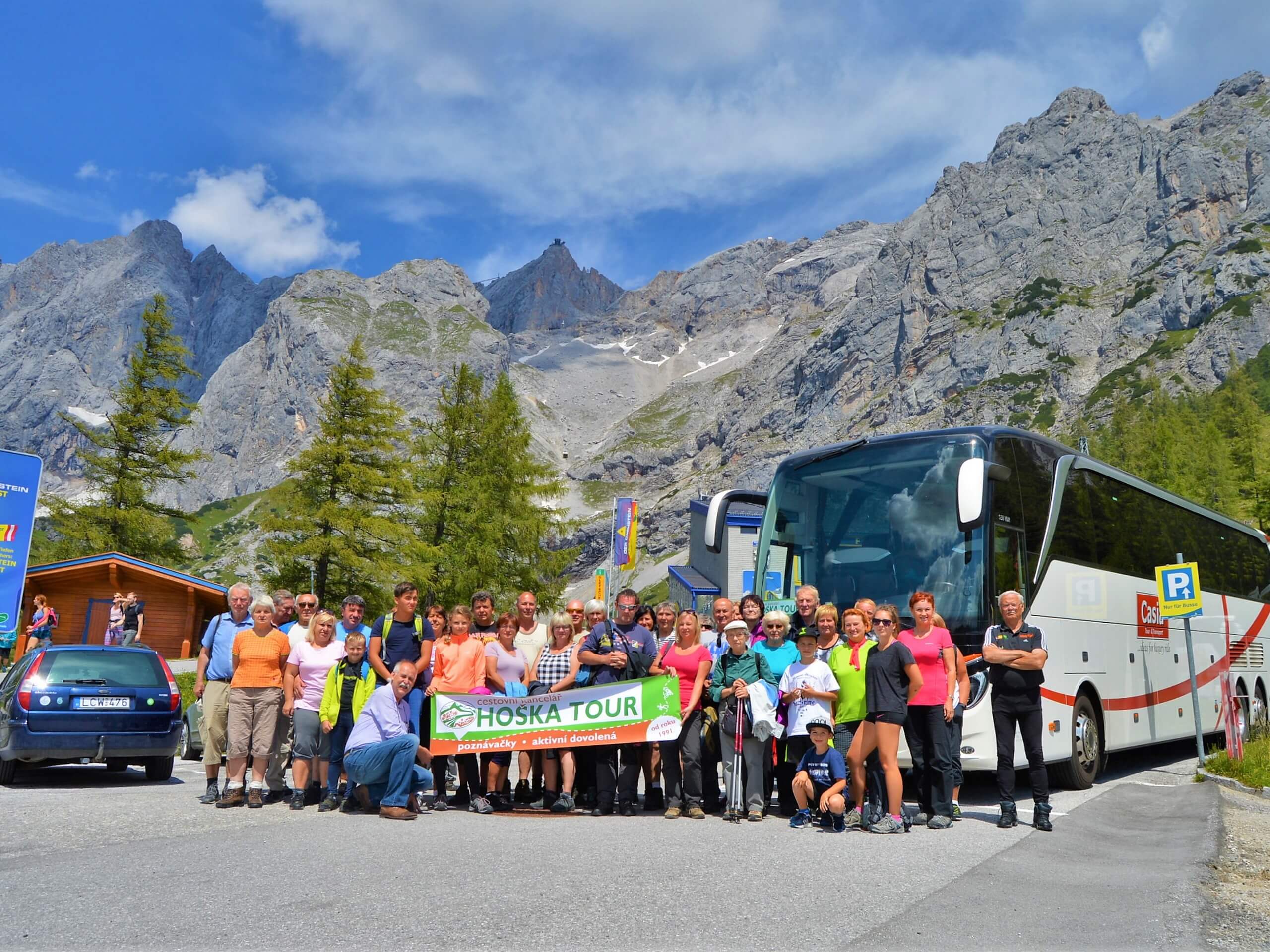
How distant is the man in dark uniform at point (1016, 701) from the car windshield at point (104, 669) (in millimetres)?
9074

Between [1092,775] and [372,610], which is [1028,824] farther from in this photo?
[372,610]

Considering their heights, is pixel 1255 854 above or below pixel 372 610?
below

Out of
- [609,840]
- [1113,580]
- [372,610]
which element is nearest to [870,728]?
[609,840]

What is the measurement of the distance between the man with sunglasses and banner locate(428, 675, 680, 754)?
183 millimetres

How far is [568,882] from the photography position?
552 cm

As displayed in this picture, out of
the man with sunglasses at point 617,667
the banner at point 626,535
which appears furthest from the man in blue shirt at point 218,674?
the banner at point 626,535

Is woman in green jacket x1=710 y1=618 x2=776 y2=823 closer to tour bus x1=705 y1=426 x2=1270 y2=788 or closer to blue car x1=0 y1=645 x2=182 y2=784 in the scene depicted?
tour bus x1=705 y1=426 x2=1270 y2=788

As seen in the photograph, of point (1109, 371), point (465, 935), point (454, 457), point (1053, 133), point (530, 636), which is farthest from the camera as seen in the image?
point (1053, 133)

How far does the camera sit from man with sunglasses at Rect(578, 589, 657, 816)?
8789 mm

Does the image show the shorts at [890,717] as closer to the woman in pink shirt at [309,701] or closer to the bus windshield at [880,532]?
the bus windshield at [880,532]

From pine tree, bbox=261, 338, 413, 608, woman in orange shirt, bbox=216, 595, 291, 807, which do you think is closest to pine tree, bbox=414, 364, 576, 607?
pine tree, bbox=261, 338, 413, 608

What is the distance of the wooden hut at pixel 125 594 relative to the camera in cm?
3052

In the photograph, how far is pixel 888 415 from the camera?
171000mm

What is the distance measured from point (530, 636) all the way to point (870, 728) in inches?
147
